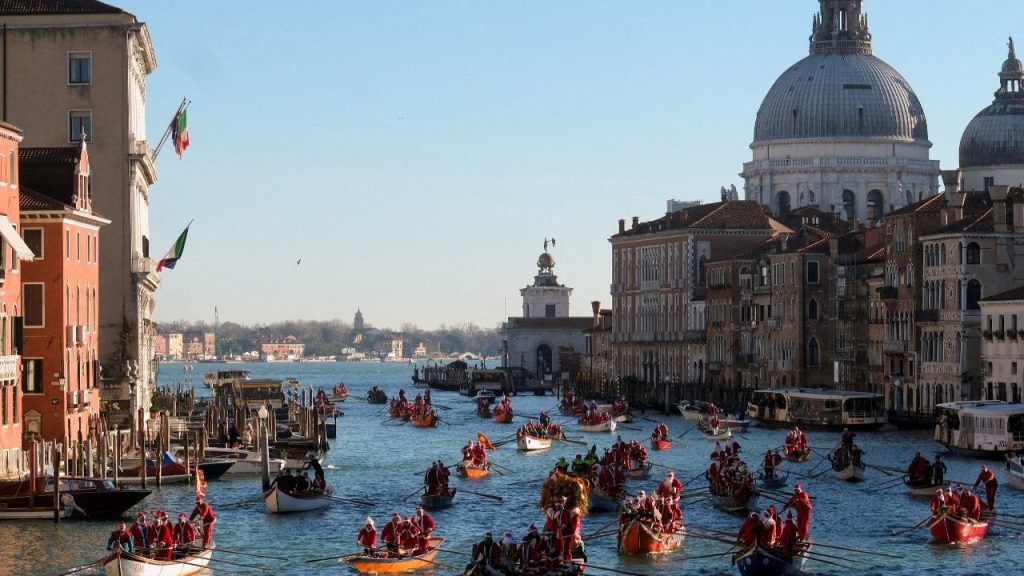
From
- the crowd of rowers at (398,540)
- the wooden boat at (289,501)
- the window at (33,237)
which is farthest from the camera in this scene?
the window at (33,237)

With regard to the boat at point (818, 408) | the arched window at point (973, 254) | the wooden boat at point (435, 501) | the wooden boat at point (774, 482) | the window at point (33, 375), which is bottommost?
the wooden boat at point (435, 501)

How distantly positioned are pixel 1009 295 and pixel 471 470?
2505cm

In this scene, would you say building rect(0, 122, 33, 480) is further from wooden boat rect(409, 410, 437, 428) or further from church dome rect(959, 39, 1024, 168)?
church dome rect(959, 39, 1024, 168)

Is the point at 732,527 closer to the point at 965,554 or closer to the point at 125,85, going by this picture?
the point at 965,554

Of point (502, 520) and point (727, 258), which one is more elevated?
point (727, 258)

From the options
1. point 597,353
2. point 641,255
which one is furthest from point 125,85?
point 597,353

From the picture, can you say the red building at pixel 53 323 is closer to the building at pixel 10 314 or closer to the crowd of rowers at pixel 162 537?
the building at pixel 10 314

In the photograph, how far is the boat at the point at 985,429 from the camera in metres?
72.5

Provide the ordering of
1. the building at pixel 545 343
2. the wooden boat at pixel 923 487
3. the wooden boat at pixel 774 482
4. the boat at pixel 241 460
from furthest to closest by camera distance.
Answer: the building at pixel 545 343 < the boat at pixel 241 460 < the wooden boat at pixel 774 482 < the wooden boat at pixel 923 487

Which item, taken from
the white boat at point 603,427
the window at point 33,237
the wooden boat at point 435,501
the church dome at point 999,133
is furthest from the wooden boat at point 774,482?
the church dome at point 999,133

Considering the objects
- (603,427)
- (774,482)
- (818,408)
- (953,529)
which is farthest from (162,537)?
(603,427)

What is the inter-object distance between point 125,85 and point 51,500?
27748 millimetres

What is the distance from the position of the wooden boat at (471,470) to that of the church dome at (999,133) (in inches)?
2926

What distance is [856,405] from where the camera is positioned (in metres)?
93.6
